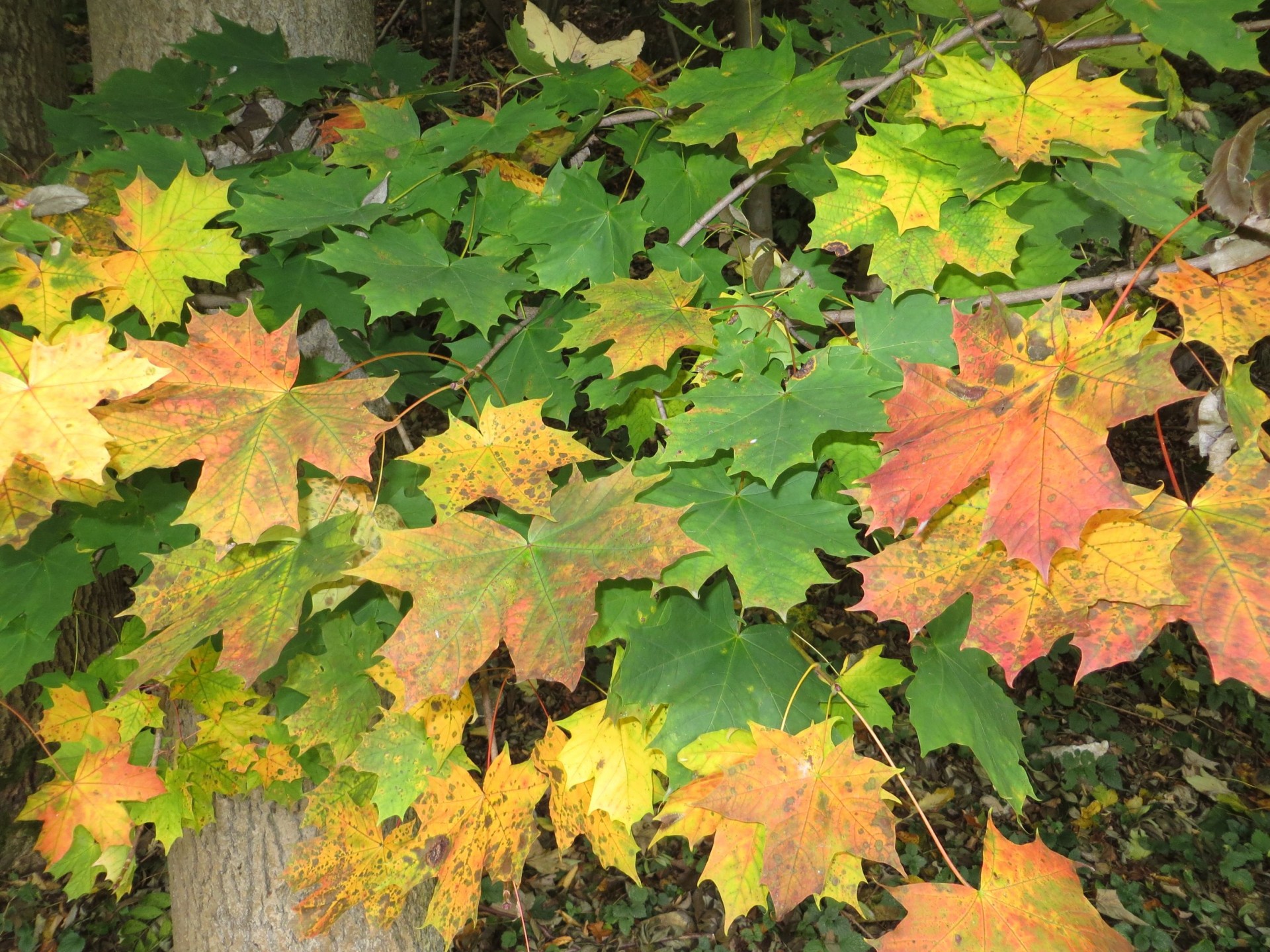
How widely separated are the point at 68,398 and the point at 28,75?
2.46 meters

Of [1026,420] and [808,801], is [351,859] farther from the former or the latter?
[1026,420]

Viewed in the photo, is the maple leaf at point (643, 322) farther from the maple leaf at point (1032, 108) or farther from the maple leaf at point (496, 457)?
the maple leaf at point (1032, 108)

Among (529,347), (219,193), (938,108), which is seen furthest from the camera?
(529,347)

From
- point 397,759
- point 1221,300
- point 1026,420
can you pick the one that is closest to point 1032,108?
point 1221,300

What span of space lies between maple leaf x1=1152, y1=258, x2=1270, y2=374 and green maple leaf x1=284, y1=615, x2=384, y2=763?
1.38m

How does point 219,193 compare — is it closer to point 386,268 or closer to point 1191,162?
point 386,268

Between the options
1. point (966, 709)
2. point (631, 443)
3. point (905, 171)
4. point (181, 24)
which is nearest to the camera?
point (905, 171)

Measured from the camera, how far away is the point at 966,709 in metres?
1.56

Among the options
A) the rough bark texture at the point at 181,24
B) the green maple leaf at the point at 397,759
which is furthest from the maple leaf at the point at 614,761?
the rough bark texture at the point at 181,24

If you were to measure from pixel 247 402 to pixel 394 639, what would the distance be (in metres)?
0.42

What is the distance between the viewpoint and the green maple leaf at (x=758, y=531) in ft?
4.37

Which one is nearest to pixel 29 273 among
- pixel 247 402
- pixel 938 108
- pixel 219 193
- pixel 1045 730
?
pixel 219 193

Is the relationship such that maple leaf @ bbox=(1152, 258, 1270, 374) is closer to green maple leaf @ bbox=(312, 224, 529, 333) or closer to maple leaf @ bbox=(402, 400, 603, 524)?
maple leaf @ bbox=(402, 400, 603, 524)

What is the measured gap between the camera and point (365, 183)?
64.2 inches
